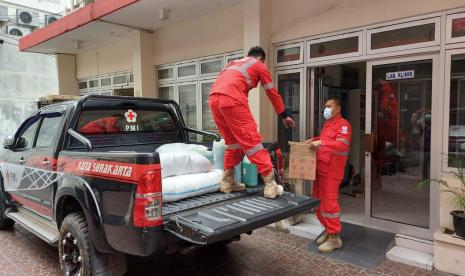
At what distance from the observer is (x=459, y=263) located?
3480 millimetres

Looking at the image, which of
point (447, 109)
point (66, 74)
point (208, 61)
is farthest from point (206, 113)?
point (66, 74)

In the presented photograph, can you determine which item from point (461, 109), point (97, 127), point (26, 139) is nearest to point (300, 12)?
point (461, 109)

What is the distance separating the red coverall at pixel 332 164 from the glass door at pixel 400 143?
32.9 inches

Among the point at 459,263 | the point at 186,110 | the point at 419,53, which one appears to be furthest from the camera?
the point at 186,110

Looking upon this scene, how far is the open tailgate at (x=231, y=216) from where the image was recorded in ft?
7.65

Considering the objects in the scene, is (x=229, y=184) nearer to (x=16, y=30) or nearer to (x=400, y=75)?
(x=400, y=75)

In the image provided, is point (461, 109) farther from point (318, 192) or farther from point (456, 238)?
point (318, 192)

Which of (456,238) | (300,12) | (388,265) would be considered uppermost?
(300,12)

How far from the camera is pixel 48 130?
13.1ft

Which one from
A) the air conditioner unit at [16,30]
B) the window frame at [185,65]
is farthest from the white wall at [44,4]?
the window frame at [185,65]

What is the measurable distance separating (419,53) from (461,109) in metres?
0.83

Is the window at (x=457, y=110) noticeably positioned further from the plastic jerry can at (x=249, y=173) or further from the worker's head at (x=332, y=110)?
the plastic jerry can at (x=249, y=173)

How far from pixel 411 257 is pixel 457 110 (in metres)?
1.79

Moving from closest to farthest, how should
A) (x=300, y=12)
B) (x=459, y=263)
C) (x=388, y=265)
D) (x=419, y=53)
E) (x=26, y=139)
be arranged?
(x=459, y=263)
(x=388, y=265)
(x=419, y=53)
(x=26, y=139)
(x=300, y=12)
